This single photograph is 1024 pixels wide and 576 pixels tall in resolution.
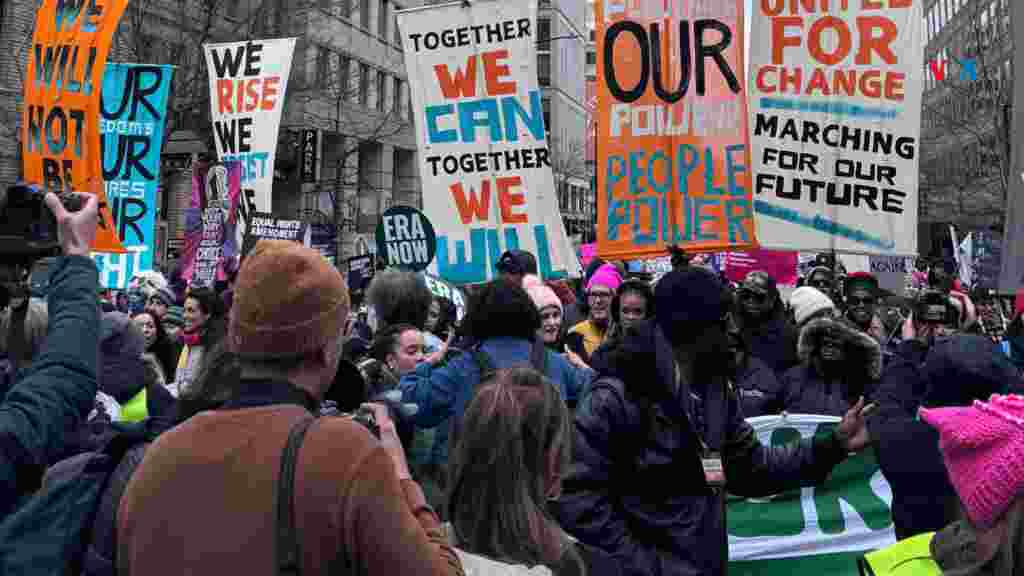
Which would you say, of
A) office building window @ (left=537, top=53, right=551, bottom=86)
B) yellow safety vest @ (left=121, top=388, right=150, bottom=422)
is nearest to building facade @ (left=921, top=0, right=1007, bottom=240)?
yellow safety vest @ (left=121, top=388, right=150, bottom=422)

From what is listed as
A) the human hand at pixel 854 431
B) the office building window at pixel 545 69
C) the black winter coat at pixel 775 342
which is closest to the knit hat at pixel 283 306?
the human hand at pixel 854 431

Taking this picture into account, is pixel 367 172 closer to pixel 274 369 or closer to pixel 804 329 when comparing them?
pixel 804 329

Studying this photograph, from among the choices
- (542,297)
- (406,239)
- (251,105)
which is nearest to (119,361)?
(542,297)

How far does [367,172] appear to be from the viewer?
49.9m

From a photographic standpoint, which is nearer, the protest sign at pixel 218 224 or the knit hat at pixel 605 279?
the knit hat at pixel 605 279

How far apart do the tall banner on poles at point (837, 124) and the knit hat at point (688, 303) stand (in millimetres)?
4691

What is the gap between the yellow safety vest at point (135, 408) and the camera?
4730 millimetres

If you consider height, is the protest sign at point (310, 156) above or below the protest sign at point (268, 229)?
above

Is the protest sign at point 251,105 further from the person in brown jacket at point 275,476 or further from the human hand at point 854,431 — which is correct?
the person in brown jacket at point 275,476

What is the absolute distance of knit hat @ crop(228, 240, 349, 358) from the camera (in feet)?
6.53

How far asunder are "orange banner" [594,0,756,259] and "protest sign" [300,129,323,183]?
24.3 metres

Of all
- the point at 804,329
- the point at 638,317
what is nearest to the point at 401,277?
the point at 638,317

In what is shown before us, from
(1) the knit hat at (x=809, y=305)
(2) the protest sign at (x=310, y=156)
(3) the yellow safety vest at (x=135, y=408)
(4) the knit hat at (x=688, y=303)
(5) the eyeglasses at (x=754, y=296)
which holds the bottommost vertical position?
(3) the yellow safety vest at (x=135, y=408)

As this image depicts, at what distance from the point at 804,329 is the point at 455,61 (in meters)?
4.35
